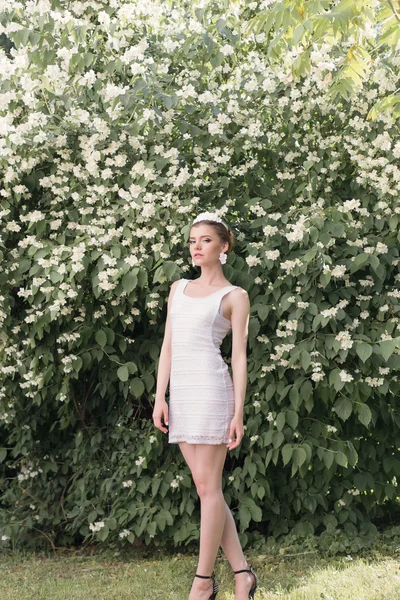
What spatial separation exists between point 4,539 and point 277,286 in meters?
2.36

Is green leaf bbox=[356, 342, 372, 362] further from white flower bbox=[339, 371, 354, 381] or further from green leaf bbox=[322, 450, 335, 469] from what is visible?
green leaf bbox=[322, 450, 335, 469]

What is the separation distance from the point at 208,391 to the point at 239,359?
18 centimetres

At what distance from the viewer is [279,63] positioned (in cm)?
442

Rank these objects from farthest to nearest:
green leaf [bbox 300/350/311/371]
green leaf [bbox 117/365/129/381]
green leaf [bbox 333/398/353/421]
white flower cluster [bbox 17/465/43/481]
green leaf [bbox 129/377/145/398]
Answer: white flower cluster [bbox 17/465/43/481] → green leaf [bbox 129/377/145/398] → green leaf [bbox 117/365/129/381] → green leaf [bbox 333/398/353/421] → green leaf [bbox 300/350/311/371]

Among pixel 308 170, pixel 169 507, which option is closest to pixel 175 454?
pixel 169 507

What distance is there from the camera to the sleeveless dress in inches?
124

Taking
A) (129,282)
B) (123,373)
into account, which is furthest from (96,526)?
(129,282)

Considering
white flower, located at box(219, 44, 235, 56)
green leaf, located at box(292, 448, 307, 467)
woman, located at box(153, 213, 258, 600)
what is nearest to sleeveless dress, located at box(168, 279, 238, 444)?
A: woman, located at box(153, 213, 258, 600)

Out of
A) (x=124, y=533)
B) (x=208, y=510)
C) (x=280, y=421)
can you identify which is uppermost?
(x=280, y=421)

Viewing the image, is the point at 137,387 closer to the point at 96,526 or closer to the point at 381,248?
the point at 96,526

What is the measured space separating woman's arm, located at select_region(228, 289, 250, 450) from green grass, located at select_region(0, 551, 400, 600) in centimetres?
90

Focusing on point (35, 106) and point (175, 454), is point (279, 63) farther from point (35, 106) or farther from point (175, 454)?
point (175, 454)

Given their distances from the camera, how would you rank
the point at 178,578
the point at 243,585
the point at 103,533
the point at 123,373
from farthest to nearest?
the point at 103,533, the point at 123,373, the point at 178,578, the point at 243,585

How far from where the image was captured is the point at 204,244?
331cm
